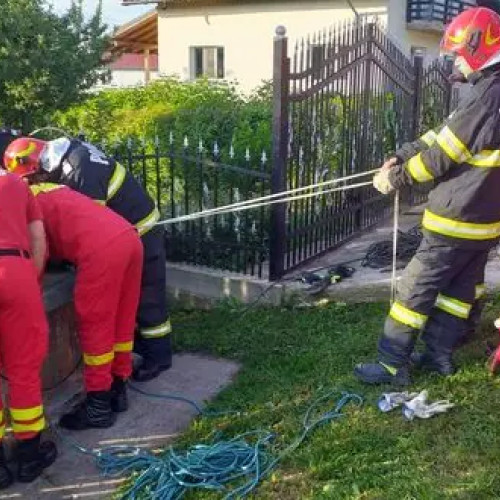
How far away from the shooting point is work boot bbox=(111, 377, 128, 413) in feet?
13.7

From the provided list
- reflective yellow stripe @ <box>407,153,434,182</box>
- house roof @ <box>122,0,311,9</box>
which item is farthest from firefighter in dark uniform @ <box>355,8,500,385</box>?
house roof @ <box>122,0,311,9</box>

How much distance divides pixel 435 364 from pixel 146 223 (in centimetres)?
188

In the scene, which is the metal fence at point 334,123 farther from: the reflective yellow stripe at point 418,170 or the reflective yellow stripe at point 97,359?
the reflective yellow stripe at point 97,359

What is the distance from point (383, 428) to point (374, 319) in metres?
1.59

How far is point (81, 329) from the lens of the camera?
12.8 feet

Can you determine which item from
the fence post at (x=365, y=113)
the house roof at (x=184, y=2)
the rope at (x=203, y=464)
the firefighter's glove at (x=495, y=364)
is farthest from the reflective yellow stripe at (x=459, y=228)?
the house roof at (x=184, y=2)

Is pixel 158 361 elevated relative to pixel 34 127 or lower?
lower

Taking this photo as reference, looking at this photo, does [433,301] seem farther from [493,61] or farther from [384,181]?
[493,61]

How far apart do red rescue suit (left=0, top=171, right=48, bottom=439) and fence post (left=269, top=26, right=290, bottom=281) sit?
2.38 metres

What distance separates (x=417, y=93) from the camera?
8.05 meters

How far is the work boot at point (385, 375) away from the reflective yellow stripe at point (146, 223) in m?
1.54

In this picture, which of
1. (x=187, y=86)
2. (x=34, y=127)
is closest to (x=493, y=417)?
(x=34, y=127)

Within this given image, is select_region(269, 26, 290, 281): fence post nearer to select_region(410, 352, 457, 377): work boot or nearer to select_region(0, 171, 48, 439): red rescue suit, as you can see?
select_region(410, 352, 457, 377): work boot

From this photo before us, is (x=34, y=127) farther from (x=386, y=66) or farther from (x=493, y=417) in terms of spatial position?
(x=493, y=417)
